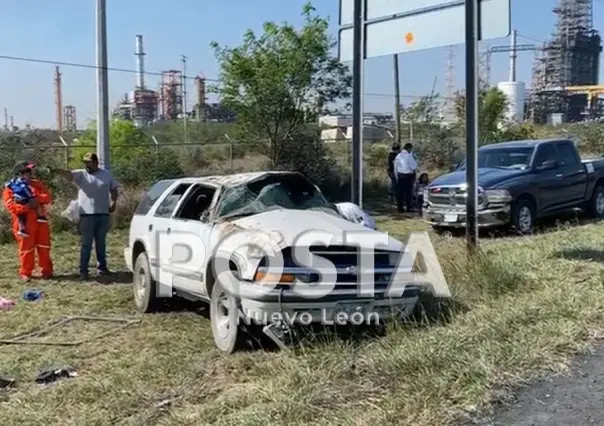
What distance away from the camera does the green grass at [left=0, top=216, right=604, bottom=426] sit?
441cm

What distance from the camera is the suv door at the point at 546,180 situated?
45.8 feet

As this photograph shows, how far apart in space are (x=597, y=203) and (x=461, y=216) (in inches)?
152

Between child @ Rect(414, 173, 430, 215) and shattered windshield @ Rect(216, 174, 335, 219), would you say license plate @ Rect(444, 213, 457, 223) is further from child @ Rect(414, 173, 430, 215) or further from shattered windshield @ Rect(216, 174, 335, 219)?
shattered windshield @ Rect(216, 174, 335, 219)

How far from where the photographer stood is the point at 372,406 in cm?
434

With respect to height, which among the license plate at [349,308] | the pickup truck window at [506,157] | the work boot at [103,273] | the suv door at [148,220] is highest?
the pickup truck window at [506,157]

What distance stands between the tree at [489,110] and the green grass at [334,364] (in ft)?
78.4

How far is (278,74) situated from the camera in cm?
1852

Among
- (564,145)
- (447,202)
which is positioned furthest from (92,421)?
(564,145)

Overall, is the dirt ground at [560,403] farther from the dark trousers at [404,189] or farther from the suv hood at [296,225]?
the dark trousers at [404,189]

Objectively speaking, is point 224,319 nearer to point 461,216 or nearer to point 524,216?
point 461,216

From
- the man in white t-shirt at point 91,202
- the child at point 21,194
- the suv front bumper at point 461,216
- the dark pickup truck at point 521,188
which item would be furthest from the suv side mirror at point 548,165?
the child at point 21,194

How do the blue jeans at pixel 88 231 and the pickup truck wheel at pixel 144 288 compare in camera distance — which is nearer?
the pickup truck wheel at pixel 144 288

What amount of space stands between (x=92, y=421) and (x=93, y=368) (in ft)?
A: 4.44

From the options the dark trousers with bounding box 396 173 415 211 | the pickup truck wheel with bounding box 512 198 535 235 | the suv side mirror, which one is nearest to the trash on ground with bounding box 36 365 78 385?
the pickup truck wheel with bounding box 512 198 535 235
